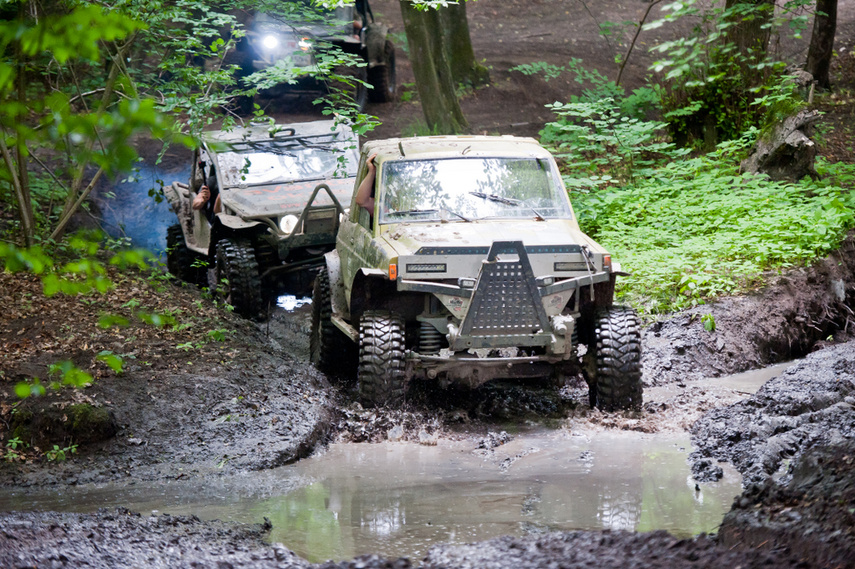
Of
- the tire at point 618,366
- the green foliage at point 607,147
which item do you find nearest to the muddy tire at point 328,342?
the tire at point 618,366

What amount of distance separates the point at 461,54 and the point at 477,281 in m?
14.5

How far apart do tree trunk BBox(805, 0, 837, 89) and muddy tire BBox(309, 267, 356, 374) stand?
433 inches

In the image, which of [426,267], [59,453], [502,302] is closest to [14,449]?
[59,453]

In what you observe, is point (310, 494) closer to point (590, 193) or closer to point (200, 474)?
point (200, 474)

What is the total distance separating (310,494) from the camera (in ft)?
16.9

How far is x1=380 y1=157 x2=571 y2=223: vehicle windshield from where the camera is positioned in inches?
277

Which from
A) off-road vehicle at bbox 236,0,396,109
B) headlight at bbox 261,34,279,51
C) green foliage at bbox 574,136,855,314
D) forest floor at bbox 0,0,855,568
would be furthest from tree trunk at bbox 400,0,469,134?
forest floor at bbox 0,0,855,568

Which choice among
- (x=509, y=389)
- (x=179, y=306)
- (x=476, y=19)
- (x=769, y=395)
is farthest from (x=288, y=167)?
(x=476, y=19)

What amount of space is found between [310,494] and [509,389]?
2625mm

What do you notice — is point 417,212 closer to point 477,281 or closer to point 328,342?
point 477,281

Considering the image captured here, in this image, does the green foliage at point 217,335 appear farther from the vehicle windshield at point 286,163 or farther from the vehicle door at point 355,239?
the vehicle windshield at point 286,163

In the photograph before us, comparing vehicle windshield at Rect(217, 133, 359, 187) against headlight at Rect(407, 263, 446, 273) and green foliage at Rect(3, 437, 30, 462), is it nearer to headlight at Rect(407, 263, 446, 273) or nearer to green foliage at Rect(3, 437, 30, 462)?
headlight at Rect(407, 263, 446, 273)

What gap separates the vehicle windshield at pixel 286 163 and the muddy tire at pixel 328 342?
2593mm

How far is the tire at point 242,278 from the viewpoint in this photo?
9586 millimetres
